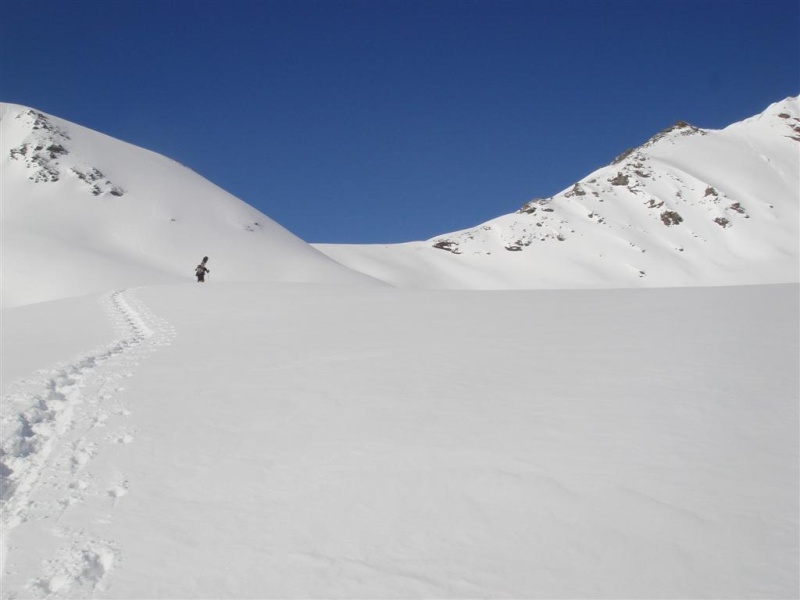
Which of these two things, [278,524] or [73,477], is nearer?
[278,524]

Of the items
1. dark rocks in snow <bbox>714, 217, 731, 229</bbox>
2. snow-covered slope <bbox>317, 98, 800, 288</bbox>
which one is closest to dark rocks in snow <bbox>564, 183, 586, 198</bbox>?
snow-covered slope <bbox>317, 98, 800, 288</bbox>

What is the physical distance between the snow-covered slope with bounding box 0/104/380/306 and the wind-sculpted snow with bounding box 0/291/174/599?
3835 centimetres

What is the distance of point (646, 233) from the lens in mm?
109000

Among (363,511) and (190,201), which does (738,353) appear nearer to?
(363,511)

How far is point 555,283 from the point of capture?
9438 centimetres

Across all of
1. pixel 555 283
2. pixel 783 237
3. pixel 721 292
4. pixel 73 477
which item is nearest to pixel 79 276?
pixel 721 292

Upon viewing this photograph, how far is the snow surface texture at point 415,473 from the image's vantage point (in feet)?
9.80

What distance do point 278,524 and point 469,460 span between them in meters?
1.38

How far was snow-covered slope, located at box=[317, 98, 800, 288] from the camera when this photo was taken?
9431 centimetres

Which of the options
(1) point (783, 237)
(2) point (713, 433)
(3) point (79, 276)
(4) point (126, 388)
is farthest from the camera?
(1) point (783, 237)

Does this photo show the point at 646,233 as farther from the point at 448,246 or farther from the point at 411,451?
the point at 411,451

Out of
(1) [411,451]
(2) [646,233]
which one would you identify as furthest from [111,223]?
(2) [646,233]

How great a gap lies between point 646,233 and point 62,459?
11397 cm

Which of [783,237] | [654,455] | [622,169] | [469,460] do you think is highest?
[622,169]
